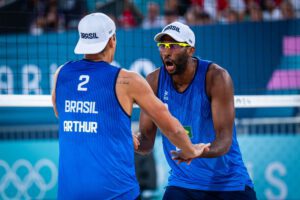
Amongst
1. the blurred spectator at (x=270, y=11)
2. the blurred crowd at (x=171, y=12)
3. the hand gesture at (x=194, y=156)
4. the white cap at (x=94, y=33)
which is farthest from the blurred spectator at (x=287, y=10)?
the white cap at (x=94, y=33)

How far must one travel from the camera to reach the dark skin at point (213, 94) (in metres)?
5.41

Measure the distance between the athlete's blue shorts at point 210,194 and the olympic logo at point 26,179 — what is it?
16.0 feet

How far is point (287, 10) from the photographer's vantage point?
37.4 feet

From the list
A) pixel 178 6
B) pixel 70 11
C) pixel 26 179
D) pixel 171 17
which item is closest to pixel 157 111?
pixel 26 179

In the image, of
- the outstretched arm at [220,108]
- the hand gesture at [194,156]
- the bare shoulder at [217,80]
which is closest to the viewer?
the hand gesture at [194,156]

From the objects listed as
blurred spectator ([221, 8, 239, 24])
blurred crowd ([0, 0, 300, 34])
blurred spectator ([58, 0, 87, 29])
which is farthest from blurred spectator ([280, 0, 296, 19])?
blurred spectator ([58, 0, 87, 29])

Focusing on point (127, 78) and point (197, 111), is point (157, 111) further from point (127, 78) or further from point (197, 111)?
point (197, 111)

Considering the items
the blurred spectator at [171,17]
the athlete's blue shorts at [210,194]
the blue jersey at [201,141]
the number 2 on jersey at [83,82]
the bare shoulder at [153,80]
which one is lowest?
the athlete's blue shorts at [210,194]

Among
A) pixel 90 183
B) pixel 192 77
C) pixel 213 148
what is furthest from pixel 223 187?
pixel 90 183

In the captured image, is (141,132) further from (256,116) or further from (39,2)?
(39,2)

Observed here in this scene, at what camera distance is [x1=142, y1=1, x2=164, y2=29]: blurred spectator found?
11609 mm

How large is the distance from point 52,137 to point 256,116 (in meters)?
3.02

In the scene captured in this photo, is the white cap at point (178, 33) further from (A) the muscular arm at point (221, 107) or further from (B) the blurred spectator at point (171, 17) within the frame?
(B) the blurred spectator at point (171, 17)

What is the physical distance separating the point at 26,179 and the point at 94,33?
6053 millimetres
